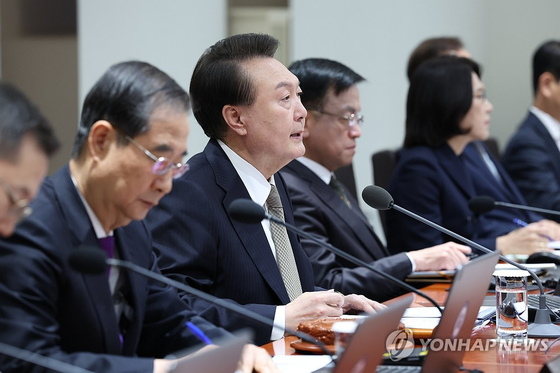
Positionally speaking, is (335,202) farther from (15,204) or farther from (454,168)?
(15,204)

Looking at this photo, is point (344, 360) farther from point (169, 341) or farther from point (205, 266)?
point (205, 266)

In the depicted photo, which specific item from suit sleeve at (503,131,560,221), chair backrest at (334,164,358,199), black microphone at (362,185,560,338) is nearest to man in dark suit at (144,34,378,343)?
black microphone at (362,185,560,338)

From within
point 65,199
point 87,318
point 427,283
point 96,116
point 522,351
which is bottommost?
point 427,283

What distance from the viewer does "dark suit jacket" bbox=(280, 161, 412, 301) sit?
109 inches

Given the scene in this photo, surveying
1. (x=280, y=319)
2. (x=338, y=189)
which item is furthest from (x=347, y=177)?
(x=280, y=319)

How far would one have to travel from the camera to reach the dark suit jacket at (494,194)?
12.2 ft

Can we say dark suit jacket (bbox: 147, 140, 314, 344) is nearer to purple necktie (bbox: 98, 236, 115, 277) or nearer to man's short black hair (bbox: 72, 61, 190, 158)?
purple necktie (bbox: 98, 236, 115, 277)

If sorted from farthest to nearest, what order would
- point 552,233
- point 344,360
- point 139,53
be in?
1. point 139,53
2. point 552,233
3. point 344,360

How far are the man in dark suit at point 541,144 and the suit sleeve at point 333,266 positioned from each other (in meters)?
1.77

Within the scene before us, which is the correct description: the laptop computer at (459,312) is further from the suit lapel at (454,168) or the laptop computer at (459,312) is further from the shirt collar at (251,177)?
the suit lapel at (454,168)

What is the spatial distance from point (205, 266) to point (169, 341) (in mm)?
375

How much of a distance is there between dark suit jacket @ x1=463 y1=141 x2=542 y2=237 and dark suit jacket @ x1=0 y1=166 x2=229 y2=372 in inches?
89.5

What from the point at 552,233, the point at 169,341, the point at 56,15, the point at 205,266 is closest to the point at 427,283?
the point at 552,233

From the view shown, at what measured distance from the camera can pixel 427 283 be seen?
2.97 meters
